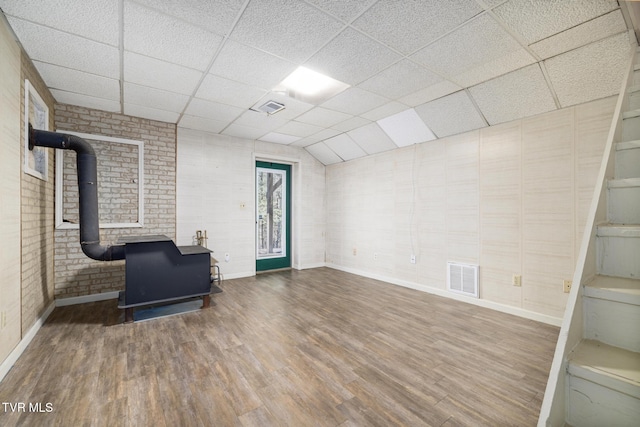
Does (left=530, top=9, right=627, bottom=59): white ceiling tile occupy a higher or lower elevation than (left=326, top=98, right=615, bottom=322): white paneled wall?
higher

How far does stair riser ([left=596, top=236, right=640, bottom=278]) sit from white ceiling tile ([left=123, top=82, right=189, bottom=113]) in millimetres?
4064

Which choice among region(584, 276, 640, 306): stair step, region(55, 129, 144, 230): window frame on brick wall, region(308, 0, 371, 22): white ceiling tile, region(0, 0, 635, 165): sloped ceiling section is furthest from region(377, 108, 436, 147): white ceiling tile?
region(55, 129, 144, 230): window frame on brick wall

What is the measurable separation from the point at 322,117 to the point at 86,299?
4.28 m

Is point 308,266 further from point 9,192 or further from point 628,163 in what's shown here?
point 628,163

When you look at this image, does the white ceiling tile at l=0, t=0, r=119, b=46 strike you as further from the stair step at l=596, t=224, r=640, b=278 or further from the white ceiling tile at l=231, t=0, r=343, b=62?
the stair step at l=596, t=224, r=640, b=278

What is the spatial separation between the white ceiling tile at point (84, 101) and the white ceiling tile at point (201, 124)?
2.82ft

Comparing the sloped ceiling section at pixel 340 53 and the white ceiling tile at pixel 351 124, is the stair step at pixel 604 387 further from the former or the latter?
the white ceiling tile at pixel 351 124

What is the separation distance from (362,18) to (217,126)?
328cm

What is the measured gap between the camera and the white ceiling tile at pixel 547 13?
1875 mm

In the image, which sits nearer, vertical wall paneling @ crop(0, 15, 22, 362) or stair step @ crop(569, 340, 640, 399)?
stair step @ crop(569, 340, 640, 399)

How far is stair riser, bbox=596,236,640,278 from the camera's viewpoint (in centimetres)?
116

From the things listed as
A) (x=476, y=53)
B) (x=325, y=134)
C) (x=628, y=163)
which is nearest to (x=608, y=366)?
(x=628, y=163)

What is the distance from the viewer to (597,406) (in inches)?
35.8

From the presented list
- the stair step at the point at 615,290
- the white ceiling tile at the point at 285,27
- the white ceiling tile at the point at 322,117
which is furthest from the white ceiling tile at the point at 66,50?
the stair step at the point at 615,290
